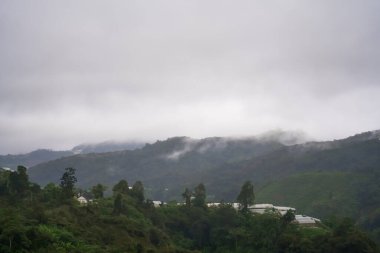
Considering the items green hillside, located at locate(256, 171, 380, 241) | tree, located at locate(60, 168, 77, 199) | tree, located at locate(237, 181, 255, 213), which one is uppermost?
tree, located at locate(60, 168, 77, 199)

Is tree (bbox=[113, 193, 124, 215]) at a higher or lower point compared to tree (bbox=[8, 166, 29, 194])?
lower

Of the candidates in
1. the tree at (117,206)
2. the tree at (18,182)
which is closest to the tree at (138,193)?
the tree at (117,206)

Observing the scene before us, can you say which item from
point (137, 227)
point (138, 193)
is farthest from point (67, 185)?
point (138, 193)

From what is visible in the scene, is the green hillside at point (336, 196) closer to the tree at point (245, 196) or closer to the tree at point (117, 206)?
the tree at point (245, 196)

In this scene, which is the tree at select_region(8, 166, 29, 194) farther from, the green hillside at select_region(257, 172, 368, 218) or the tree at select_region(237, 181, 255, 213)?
the green hillside at select_region(257, 172, 368, 218)

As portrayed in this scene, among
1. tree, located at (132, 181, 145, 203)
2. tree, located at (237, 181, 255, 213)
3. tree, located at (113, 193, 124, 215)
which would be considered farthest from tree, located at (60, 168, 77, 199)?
tree, located at (237, 181, 255, 213)

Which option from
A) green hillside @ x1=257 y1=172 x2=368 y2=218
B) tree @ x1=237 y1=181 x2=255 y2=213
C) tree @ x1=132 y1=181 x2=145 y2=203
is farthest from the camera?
green hillside @ x1=257 y1=172 x2=368 y2=218

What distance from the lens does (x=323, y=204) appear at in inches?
6535

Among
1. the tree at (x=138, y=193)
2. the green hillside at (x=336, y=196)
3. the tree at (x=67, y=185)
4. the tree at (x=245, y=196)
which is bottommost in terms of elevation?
the green hillside at (x=336, y=196)

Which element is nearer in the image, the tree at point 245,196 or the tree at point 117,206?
the tree at point 117,206

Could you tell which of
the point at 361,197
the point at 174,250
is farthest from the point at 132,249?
the point at 361,197

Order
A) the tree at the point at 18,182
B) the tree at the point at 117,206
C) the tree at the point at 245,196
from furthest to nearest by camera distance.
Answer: the tree at the point at 245,196 → the tree at the point at 117,206 → the tree at the point at 18,182

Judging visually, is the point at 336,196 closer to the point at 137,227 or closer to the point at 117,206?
the point at 117,206

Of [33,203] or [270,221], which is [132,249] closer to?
[33,203]
